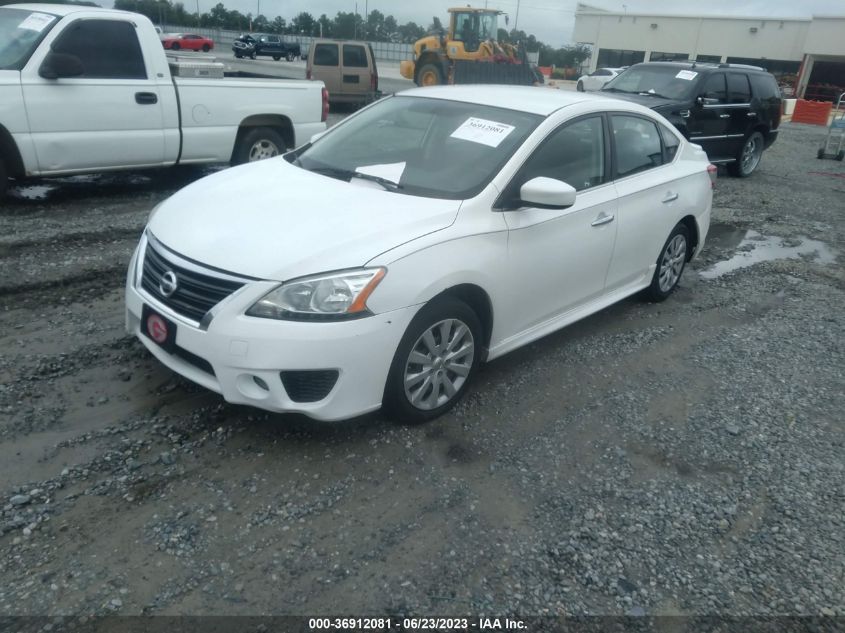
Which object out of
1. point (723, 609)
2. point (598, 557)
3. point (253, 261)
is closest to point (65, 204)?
point (253, 261)

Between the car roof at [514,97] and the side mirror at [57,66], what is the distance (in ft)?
12.2

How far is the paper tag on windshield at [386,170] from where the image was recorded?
13.4 ft

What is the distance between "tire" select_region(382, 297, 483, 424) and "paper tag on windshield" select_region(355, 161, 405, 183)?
93 centimetres

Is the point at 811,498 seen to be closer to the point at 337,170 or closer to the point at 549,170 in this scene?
the point at 549,170

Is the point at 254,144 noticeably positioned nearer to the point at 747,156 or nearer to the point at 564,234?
the point at 564,234

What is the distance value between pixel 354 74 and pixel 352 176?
15246 mm

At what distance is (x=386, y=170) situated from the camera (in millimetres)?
4152

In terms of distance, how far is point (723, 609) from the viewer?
2.73 meters

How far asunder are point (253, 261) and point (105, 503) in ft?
4.10

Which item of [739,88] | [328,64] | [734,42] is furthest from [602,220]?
[734,42]

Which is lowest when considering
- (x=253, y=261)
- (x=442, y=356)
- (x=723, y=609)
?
(x=723, y=609)

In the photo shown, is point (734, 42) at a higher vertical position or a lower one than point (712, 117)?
higher

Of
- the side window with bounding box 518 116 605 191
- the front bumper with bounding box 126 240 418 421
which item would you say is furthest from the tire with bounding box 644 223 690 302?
the front bumper with bounding box 126 240 418 421

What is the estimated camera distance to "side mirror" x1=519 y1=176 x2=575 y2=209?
3.74m
